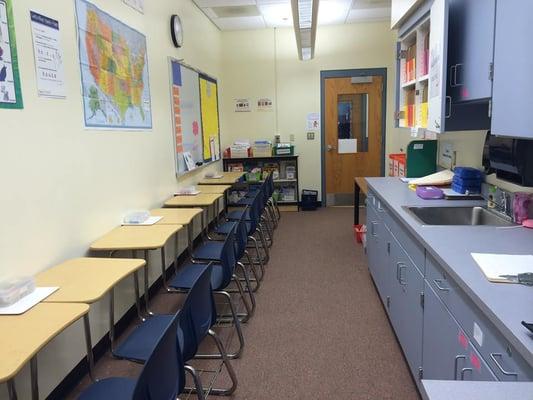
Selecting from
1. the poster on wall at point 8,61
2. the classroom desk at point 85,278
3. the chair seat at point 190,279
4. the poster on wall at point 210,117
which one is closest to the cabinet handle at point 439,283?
the chair seat at point 190,279

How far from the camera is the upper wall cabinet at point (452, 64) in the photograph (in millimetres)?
2053

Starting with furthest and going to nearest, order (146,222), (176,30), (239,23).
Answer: (239,23) → (176,30) → (146,222)

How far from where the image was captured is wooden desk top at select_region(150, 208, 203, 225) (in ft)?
9.75

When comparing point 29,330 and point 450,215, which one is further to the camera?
point 450,215

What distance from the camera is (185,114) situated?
4.48 metres

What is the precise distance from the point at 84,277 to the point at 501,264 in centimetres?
182

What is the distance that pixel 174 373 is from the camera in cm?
147

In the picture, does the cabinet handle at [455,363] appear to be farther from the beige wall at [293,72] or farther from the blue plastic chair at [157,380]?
the beige wall at [293,72]

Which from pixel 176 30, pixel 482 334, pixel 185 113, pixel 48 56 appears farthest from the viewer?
pixel 185 113

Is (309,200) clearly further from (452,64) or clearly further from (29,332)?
(29,332)

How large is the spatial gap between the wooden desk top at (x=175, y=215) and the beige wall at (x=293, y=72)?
3394 mm

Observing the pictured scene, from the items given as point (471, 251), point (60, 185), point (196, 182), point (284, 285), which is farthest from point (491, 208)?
point (196, 182)

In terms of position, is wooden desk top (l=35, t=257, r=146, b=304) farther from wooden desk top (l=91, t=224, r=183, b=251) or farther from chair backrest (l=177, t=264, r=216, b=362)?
chair backrest (l=177, t=264, r=216, b=362)

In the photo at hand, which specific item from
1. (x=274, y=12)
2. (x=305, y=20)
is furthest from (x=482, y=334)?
(x=274, y=12)
